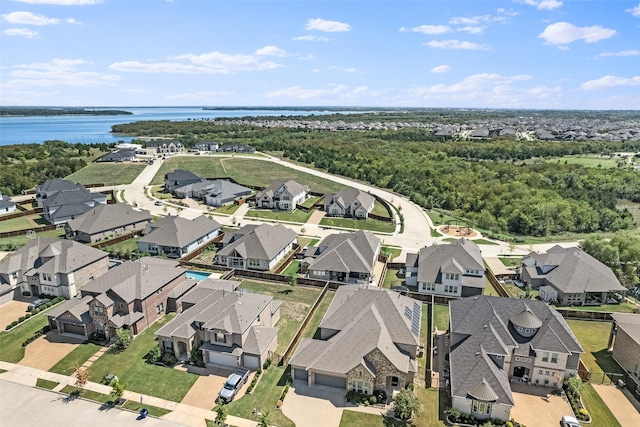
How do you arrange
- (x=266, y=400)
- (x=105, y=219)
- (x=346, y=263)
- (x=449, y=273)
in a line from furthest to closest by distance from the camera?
1. (x=105, y=219)
2. (x=346, y=263)
3. (x=449, y=273)
4. (x=266, y=400)

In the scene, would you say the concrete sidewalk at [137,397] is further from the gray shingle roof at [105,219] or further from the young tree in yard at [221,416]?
the gray shingle roof at [105,219]

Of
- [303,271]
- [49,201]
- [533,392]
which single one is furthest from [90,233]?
[533,392]

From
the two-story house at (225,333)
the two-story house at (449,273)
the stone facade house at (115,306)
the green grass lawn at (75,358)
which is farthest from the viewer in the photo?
the two-story house at (449,273)

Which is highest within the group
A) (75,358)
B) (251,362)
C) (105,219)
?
(105,219)

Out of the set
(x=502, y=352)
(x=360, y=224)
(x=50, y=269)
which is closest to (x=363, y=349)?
(x=502, y=352)

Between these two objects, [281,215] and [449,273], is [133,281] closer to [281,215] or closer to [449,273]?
[449,273]

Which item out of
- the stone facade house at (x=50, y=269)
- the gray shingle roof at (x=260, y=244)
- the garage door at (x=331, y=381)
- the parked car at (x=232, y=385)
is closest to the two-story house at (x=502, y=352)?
the garage door at (x=331, y=381)
